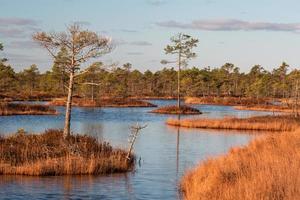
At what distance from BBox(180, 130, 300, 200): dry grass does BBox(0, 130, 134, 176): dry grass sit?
180 inches

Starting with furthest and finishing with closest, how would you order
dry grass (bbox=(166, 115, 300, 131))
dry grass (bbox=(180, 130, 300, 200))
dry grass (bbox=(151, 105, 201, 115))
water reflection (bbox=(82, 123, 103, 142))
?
dry grass (bbox=(151, 105, 201, 115)) < dry grass (bbox=(166, 115, 300, 131)) < water reflection (bbox=(82, 123, 103, 142)) < dry grass (bbox=(180, 130, 300, 200))

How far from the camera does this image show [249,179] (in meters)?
15.8

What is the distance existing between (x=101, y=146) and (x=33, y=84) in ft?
460

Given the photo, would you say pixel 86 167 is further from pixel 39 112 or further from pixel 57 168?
pixel 39 112

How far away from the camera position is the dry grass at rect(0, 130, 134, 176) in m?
23.3

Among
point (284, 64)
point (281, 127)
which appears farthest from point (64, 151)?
point (284, 64)

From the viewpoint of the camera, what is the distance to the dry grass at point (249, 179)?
13.1 meters

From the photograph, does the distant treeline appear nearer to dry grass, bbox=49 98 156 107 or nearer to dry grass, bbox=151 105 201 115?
dry grass, bbox=49 98 156 107

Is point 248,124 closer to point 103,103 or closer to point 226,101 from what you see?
point 103,103

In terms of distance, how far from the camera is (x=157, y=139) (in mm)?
42969

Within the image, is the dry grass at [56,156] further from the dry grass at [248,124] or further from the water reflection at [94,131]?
the dry grass at [248,124]

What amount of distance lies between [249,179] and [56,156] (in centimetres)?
1162

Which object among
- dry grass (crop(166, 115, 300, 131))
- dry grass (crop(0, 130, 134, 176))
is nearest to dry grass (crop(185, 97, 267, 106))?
dry grass (crop(166, 115, 300, 131))

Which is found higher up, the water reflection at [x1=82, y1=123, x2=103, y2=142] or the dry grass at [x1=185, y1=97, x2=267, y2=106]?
the dry grass at [x1=185, y1=97, x2=267, y2=106]
